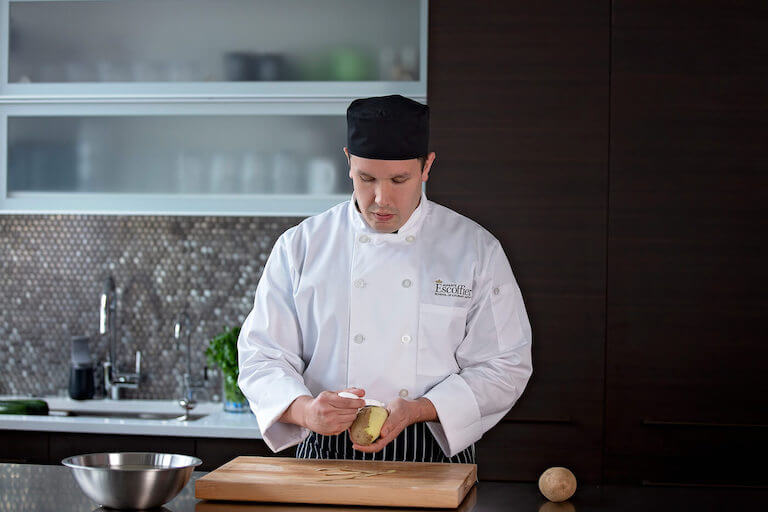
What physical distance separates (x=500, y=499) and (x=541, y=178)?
5.03 feet

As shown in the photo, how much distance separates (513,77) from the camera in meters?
3.13

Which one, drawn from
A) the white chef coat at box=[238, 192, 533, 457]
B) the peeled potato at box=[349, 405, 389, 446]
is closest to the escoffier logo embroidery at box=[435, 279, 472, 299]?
the white chef coat at box=[238, 192, 533, 457]

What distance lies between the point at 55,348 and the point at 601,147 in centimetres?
227

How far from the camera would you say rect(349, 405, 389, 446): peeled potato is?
73.1 inches

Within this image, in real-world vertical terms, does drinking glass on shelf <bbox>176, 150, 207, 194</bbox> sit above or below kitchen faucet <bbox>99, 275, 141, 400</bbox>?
above

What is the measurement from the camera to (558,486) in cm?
175

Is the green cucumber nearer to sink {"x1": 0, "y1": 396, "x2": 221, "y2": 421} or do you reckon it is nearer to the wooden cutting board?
Result: sink {"x1": 0, "y1": 396, "x2": 221, "y2": 421}

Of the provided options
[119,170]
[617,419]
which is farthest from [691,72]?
[119,170]

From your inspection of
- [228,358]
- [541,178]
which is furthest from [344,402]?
[228,358]

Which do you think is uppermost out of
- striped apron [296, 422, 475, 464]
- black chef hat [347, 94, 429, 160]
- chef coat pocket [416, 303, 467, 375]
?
black chef hat [347, 94, 429, 160]

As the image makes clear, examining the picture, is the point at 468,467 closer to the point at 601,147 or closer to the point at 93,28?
the point at 601,147

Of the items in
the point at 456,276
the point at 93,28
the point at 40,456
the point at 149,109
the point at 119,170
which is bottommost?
the point at 40,456

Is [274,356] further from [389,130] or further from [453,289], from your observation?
[389,130]

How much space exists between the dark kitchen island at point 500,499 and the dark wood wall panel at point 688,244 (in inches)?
44.6
